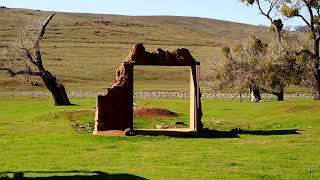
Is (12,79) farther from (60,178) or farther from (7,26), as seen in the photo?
(60,178)

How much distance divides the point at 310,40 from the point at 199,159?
4129cm

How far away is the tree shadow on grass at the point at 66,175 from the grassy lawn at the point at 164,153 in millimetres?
32

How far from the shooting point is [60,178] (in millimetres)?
18734

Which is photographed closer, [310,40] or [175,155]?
[175,155]

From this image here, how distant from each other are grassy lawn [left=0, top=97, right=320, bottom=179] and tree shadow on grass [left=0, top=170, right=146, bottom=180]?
0.10 feet

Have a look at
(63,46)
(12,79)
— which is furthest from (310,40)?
(63,46)

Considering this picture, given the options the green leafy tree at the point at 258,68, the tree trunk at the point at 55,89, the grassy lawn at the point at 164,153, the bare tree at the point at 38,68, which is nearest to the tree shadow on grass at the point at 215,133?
the grassy lawn at the point at 164,153

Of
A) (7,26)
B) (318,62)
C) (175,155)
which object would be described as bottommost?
(175,155)

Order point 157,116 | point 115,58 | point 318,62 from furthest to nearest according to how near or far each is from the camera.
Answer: point 115,58 < point 318,62 < point 157,116

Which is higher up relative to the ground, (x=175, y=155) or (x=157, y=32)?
(x=157, y=32)

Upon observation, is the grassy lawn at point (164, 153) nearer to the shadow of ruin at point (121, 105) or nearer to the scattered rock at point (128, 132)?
the scattered rock at point (128, 132)

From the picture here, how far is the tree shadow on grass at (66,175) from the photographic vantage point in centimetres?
1880

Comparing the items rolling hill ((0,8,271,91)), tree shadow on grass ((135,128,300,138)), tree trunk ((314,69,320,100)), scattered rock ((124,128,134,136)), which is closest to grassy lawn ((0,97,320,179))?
tree shadow on grass ((135,128,300,138))

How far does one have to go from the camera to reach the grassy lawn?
20.2 metres
